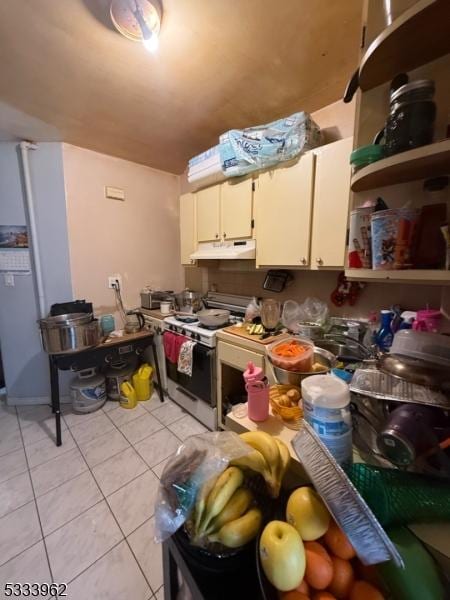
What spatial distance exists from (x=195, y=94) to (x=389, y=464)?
2011 millimetres

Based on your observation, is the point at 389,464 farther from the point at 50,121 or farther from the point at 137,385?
the point at 50,121

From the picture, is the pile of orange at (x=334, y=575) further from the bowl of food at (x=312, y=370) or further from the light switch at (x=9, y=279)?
the light switch at (x=9, y=279)

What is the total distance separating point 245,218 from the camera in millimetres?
1792

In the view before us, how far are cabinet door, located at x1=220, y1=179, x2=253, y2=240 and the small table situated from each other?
124 centimetres

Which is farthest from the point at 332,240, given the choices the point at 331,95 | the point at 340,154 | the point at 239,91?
the point at 239,91

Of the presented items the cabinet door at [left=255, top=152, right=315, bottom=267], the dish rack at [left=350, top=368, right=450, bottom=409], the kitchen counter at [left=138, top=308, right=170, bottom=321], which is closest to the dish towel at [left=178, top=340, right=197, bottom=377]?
the kitchen counter at [left=138, top=308, right=170, bottom=321]

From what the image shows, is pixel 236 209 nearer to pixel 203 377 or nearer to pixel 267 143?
pixel 267 143

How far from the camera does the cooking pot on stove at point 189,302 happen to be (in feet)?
8.07

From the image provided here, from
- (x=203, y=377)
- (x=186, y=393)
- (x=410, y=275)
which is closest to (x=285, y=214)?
(x=410, y=275)

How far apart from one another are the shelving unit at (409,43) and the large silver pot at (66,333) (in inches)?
83.6

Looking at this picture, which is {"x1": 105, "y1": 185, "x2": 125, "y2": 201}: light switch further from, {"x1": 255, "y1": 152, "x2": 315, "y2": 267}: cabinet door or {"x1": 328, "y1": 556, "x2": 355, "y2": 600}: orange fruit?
{"x1": 328, "y1": 556, "x2": 355, "y2": 600}: orange fruit

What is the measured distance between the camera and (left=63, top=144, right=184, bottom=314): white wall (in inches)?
84.9

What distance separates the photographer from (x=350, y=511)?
393mm

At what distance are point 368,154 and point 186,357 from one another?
1.67 m
